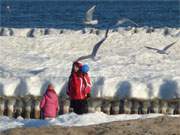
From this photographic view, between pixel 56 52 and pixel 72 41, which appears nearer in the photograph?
pixel 56 52

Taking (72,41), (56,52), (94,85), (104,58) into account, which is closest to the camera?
(94,85)

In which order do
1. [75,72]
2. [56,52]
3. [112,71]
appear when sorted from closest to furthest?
[75,72] < [112,71] < [56,52]

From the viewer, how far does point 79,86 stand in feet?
48.9

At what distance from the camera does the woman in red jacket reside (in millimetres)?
14883

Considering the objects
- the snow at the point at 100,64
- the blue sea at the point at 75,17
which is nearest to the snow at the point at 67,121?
the snow at the point at 100,64

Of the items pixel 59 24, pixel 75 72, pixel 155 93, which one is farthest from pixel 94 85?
pixel 59 24

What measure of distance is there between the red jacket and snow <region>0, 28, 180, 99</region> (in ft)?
6.86

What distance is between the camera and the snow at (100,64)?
1730 cm

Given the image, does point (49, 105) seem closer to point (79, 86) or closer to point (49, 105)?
point (49, 105)

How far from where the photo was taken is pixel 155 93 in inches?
672

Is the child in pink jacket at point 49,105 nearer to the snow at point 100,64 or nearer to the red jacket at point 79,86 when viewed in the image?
the red jacket at point 79,86

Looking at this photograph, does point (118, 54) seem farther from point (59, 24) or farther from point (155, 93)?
point (59, 24)

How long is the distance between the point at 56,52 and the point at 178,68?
207 inches

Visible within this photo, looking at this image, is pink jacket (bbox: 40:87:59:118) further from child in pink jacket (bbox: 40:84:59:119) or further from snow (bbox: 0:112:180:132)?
snow (bbox: 0:112:180:132)
